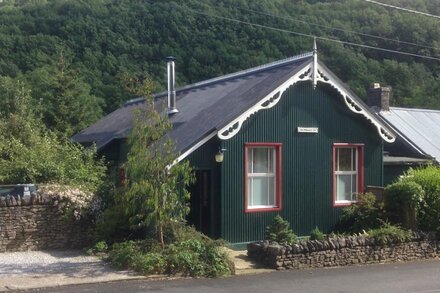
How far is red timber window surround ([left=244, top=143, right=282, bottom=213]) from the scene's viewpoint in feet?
60.8

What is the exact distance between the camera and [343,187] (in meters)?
20.4

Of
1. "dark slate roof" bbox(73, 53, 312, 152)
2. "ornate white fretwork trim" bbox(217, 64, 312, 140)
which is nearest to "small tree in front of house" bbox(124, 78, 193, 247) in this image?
"dark slate roof" bbox(73, 53, 312, 152)

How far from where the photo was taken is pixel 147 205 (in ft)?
49.2

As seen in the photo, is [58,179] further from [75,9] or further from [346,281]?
[75,9]

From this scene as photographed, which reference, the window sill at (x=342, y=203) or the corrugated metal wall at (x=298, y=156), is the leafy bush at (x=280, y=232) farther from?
the window sill at (x=342, y=203)

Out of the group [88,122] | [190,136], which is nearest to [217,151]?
[190,136]

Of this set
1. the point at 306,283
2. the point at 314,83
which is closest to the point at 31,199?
the point at 306,283

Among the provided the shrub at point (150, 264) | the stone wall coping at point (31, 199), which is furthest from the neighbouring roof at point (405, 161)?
the stone wall coping at point (31, 199)

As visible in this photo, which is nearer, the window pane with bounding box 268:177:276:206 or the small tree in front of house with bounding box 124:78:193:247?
the small tree in front of house with bounding box 124:78:193:247

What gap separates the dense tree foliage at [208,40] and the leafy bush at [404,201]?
31.0 metres

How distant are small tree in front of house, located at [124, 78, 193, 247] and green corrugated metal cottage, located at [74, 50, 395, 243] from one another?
1455mm

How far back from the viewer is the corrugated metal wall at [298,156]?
59.3 feet

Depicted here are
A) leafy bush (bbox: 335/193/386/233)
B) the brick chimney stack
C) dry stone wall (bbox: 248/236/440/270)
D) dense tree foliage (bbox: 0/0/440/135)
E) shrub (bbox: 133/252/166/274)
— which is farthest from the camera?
dense tree foliage (bbox: 0/0/440/135)

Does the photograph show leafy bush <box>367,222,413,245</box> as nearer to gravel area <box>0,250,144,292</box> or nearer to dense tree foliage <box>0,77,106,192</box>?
gravel area <box>0,250,144,292</box>
